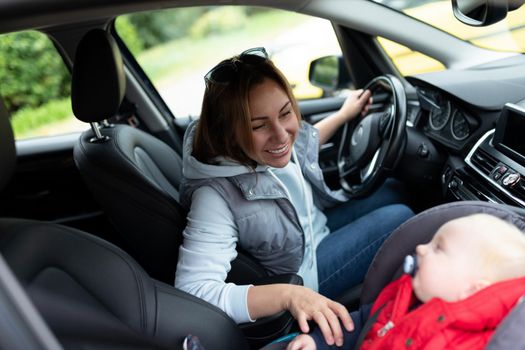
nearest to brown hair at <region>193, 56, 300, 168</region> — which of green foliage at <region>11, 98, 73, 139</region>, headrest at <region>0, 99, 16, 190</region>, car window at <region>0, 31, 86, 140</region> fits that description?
headrest at <region>0, 99, 16, 190</region>

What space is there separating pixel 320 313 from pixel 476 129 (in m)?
1.05

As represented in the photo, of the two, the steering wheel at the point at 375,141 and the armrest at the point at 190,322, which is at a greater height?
the steering wheel at the point at 375,141

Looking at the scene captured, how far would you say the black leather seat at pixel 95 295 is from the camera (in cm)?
111

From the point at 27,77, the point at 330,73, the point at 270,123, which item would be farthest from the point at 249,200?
the point at 27,77

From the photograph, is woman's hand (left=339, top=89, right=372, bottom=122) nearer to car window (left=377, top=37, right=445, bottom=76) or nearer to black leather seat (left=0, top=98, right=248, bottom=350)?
car window (left=377, top=37, right=445, bottom=76)

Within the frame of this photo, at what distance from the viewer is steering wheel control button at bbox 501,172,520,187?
153 cm

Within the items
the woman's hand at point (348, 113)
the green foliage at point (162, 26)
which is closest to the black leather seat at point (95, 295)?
the woman's hand at point (348, 113)

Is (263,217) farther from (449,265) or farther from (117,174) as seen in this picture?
→ (449,265)

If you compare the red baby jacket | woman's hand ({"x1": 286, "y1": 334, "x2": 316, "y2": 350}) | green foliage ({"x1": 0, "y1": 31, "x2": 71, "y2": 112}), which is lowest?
green foliage ({"x1": 0, "y1": 31, "x2": 71, "y2": 112})

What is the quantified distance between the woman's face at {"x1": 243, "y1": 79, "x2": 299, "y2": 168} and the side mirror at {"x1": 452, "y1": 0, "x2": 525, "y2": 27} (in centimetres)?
65

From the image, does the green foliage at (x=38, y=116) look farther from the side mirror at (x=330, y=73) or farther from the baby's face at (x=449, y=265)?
the baby's face at (x=449, y=265)

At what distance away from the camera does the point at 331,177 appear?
271cm

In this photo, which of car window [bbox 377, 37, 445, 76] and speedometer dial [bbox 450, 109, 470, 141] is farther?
car window [bbox 377, 37, 445, 76]

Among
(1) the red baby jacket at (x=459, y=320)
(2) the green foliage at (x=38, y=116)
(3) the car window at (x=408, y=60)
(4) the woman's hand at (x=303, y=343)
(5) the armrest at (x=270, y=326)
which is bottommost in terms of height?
(2) the green foliage at (x=38, y=116)
